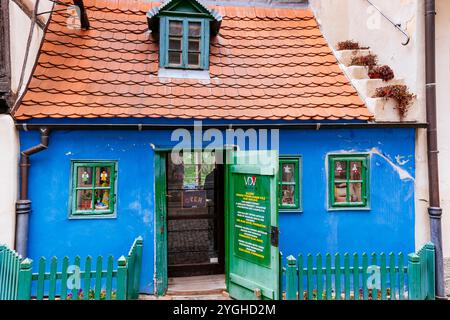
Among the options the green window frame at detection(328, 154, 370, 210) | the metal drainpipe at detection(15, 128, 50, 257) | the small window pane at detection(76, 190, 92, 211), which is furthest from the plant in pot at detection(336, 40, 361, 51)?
the metal drainpipe at detection(15, 128, 50, 257)

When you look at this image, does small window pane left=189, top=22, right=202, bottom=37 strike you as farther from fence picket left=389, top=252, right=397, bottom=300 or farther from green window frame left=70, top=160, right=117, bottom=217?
fence picket left=389, top=252, right=397, bottom=300

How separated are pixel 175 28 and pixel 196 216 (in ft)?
12.9

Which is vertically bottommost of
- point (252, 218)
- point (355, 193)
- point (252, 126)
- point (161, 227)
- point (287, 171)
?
point (161, 227)

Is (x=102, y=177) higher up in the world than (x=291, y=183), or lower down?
higher up

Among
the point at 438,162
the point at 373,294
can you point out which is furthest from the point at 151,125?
the point at 438,162

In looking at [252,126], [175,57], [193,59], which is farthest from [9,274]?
[193,59]

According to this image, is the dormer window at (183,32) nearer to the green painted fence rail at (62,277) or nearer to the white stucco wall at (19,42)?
the white stucco wall at (19,42)

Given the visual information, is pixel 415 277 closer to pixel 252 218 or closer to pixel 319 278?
pixel 319 278

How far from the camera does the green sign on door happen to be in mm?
4988

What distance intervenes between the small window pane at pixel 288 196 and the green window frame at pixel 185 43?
2.92 m

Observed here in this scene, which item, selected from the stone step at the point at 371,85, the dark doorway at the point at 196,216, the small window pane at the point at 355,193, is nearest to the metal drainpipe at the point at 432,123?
the stone step at the point at 371,85

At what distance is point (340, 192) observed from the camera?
20.2 ft

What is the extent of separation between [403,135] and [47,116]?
20.5 ft

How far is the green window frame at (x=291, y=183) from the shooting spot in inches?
239
